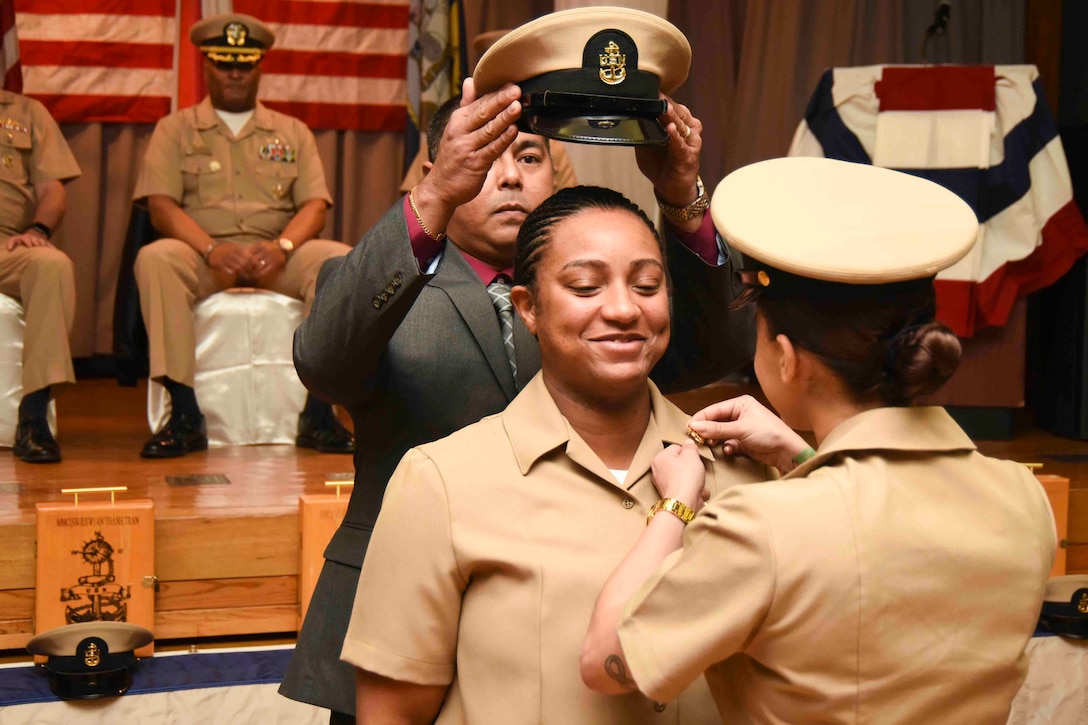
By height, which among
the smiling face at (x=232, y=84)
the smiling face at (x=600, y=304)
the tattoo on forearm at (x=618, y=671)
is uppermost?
the smiling face at (x=232, y=84)

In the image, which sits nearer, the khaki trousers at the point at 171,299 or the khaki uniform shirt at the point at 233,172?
the khaki trousers at the point at 171,299

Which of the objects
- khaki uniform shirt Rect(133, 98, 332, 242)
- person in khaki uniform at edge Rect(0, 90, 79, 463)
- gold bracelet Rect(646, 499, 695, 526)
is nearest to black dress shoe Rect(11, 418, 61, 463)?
person in khaki uniform at edge Rect(0, 90, 79, 463)

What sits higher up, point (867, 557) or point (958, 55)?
point (958, 55)

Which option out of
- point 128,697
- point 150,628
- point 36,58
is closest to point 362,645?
point 128,697

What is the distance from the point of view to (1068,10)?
18.1ft

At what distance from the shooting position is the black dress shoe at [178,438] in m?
3.98

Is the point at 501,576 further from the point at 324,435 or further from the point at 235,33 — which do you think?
the point at 235,33

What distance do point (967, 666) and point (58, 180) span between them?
429cm

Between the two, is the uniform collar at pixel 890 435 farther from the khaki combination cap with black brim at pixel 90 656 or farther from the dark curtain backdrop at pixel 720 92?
the dark curtain backdrop at pixel 720 92

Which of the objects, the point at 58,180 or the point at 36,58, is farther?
the point at 36,58

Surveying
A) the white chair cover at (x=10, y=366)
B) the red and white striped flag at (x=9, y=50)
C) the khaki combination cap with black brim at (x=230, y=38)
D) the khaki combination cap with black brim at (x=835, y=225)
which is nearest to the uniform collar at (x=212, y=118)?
the khaki combination cap with black brim at (x=230, y=38)

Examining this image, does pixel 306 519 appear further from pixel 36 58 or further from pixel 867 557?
pixel 36 58

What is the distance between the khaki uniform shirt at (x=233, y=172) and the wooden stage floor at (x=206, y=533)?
1.16 meters

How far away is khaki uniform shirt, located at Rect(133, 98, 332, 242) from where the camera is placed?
4.70 metres
